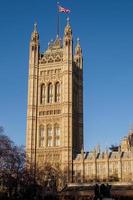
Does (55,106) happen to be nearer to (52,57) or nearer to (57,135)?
(57,135)

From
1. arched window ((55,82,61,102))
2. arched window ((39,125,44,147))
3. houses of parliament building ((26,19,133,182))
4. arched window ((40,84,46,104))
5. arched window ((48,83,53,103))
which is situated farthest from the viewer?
arched window ((40,84,46,104))

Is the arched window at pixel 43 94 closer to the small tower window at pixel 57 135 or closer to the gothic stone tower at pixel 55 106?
the gothic stone tower at pixel 55 106

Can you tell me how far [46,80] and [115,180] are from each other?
1425 inches

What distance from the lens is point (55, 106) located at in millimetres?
128875

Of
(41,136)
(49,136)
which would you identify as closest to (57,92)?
(49,136)

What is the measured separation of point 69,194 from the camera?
77.0 meters

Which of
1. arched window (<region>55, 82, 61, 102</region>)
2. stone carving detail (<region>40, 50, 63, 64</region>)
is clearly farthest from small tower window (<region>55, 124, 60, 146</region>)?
stone carving detail (<region>40, 50, 63, 64</region>)

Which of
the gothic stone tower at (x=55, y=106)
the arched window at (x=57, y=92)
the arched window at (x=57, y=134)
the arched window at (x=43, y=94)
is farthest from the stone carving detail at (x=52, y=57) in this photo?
the arched window at (x=57, y=134)

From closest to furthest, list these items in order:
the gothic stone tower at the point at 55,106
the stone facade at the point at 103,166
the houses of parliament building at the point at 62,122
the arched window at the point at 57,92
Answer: the stone facade at the point at 103,166 → the houses of parliament building at the point at 62,122 → the gothic stone tower at the point at 55,106 → the arched window at the point at 57,92

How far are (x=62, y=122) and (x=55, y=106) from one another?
5950 millimetres

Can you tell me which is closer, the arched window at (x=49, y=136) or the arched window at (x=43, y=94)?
the arched window at (x=49, y=136)

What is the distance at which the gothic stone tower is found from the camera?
12438cm

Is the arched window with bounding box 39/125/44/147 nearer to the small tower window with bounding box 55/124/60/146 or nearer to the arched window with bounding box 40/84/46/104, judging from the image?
the small tower window with bounding box 55/124/60/146

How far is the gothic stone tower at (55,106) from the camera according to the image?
124 metres
